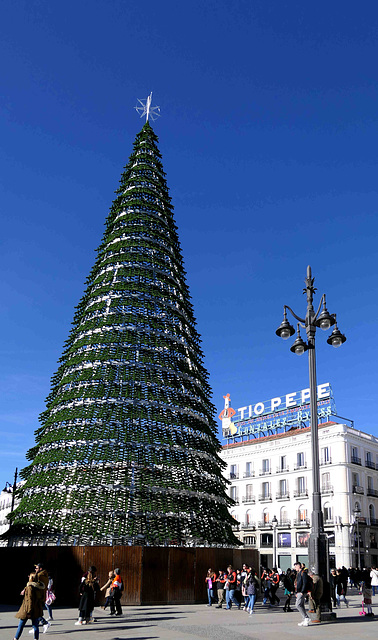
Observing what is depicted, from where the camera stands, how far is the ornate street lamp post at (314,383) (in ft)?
49.6

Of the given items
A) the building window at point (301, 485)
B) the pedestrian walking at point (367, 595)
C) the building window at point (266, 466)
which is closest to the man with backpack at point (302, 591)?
the pedestrian walking at point (367, 595)

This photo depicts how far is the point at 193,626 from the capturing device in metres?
14.9

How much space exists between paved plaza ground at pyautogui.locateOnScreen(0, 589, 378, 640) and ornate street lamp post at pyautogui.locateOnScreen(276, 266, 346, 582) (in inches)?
72.8

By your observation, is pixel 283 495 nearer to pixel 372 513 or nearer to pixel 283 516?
pixel 283 516

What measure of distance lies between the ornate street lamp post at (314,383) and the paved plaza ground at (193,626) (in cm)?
185

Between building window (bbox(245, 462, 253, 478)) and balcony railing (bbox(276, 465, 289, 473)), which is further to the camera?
building window (bbox(245, 462, 253, 478))

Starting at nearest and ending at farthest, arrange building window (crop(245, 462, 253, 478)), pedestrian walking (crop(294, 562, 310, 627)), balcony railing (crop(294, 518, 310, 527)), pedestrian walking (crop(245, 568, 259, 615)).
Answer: pedestrian walking (crop(294, 562, 310, 627)) → pedestrian walking (crop(245, 568, 259, 615)) → balcony railing (crop(294, 518, 310, 527)) → building window (crop(245, 462, 253, 478))

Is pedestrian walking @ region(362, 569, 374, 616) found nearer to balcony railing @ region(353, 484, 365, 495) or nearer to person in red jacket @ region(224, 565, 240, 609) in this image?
person in red jacket @ region(224, 565, 240, 609)

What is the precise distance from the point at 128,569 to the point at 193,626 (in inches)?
222

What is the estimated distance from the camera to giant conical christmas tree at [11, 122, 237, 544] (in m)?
21.0

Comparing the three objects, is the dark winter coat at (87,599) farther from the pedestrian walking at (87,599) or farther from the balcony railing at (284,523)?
the balcony railing at (284,523)

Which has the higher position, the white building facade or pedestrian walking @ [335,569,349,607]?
the white building facade

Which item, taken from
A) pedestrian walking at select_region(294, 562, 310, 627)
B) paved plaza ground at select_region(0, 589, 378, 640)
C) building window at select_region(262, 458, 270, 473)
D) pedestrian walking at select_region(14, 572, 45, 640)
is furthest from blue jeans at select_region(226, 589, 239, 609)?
building window at select_region(262, 458, 270, 473)

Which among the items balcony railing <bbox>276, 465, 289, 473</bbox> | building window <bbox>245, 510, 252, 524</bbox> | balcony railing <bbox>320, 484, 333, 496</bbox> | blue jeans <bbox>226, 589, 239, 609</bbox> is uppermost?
balcony railing <bbox>276, 465, 289, 473</bbox>
